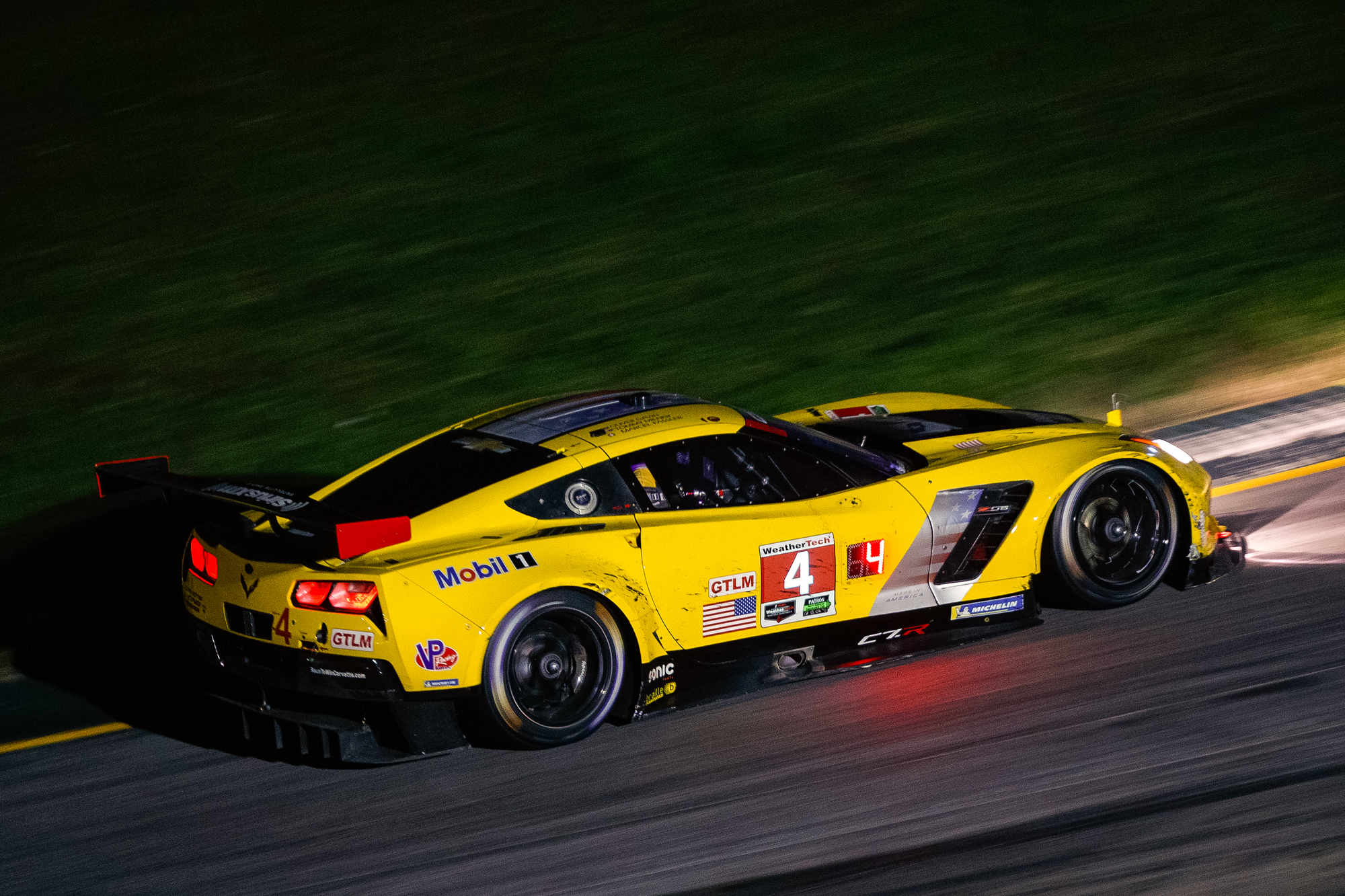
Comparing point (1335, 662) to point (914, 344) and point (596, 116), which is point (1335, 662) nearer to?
point (914, 344)

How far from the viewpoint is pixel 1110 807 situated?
5051mm

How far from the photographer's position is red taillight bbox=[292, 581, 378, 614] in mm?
5316

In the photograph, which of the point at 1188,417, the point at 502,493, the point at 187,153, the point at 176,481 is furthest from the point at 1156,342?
the point at 187,153

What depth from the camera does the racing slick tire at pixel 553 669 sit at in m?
5.50

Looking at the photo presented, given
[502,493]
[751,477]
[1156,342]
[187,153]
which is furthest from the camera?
[187,153]

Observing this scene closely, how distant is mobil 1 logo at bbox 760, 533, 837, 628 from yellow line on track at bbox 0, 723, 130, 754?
9.40 feet

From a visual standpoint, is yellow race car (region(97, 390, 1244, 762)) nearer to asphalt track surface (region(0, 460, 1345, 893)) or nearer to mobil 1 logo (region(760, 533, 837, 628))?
mobil 1 logo (region(760, 533, 837, 628))

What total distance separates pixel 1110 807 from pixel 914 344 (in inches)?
245

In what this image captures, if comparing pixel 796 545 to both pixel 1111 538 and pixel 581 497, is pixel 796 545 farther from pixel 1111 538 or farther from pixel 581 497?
pixel 1111 538

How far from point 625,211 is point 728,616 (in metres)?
7.75

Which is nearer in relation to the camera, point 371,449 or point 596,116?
point 371,449

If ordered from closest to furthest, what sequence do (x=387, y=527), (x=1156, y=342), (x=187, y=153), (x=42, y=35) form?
(x=387, y=527) < (x=1156, y=342) < (x=187, y=153) < (x=42, y=35)

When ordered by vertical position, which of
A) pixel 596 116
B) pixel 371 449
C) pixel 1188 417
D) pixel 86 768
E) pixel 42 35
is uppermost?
pixel 42 35

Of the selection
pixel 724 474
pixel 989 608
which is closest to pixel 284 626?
pixel 724 474
